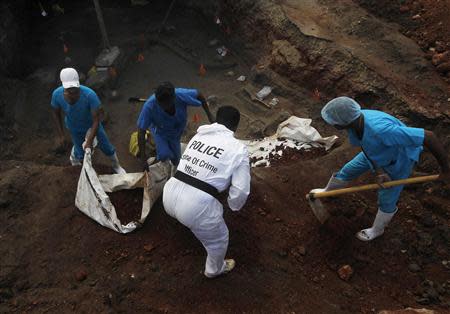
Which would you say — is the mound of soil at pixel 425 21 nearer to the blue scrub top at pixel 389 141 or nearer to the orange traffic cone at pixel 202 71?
the blue scrub top at pixel 389 141

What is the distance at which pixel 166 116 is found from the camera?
4098 mm

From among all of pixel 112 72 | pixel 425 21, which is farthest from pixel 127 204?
pixel 425 21

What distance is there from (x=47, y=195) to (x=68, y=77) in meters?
1.34

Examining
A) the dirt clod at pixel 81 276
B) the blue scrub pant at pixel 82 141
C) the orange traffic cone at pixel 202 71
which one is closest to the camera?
the dirt clod at pixel 81 276

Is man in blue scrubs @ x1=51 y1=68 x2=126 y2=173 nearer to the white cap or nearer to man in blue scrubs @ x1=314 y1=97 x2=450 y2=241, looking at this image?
the white cap

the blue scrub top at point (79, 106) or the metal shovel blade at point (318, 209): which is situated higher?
the blue scrub top at point (79, 106)

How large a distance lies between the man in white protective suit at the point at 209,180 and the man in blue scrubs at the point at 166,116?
2.95 feet

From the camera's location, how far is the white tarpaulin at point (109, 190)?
377cm

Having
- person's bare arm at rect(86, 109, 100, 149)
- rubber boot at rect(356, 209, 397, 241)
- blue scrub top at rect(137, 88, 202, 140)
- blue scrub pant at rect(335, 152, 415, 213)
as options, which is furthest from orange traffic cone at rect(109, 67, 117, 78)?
rubber boot at rect(356, 209, 397, 241)

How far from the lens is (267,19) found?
703 cm

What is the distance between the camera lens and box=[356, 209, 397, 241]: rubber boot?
3.66 metres

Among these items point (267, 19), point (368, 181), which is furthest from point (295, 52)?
point (368, 181)

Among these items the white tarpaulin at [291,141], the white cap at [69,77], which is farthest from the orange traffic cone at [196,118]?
the white cap at [69,77]

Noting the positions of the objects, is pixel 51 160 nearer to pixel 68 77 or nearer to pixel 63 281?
pixel 68 77
